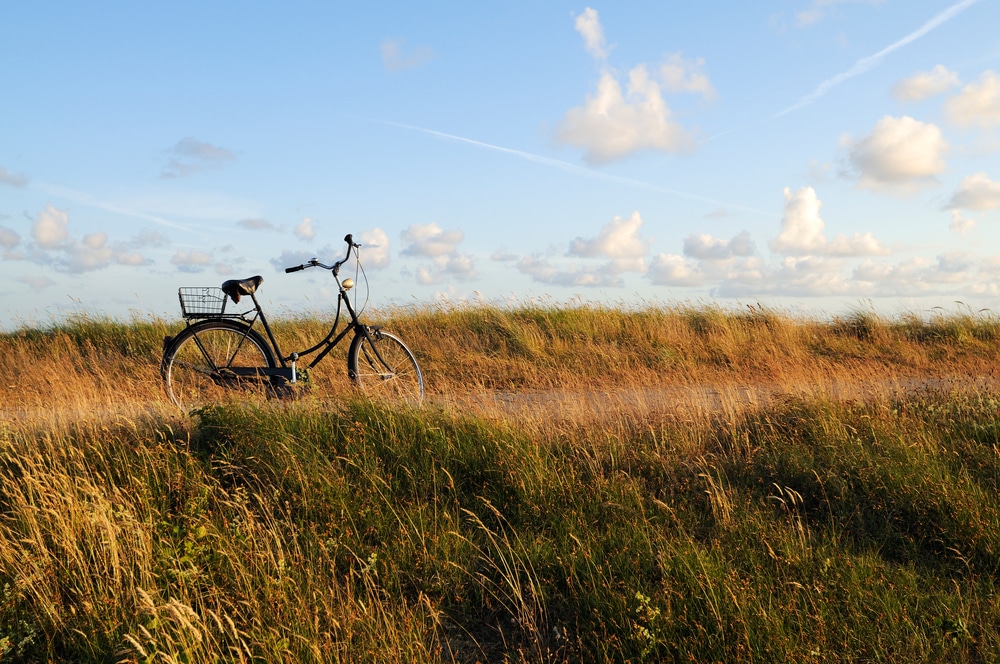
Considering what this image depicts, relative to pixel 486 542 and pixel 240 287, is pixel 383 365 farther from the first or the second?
pixel 486 542

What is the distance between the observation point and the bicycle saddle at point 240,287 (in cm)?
744

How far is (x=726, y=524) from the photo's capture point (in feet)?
14.4

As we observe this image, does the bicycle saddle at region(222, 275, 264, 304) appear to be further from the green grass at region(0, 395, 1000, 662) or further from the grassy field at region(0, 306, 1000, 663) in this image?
the green grass at region(0, 395, 1000, 662)

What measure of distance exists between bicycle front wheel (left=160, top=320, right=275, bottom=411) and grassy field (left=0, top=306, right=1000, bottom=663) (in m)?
0.90

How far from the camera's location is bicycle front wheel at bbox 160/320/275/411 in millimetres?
7492

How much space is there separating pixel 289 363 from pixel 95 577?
3.94 m

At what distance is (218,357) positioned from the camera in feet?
25.5

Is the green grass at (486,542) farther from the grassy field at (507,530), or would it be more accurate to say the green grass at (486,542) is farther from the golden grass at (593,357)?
the golden grass at (593,357)

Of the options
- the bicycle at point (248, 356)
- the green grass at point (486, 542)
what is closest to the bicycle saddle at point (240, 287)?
the bicycle at point (248, 356)

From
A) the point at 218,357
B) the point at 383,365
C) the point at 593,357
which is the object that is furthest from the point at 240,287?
the point at 593,357

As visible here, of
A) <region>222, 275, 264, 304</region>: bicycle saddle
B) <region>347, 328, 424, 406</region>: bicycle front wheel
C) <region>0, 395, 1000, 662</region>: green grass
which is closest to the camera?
<region>0, 395, 1000, 662</region>: green grass

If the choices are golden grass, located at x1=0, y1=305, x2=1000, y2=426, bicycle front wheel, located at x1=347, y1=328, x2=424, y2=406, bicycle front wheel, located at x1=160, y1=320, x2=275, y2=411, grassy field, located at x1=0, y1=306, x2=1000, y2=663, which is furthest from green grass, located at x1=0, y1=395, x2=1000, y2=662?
bicycle front wheel, located at x1=347, y1=328, x2=424, y2=406

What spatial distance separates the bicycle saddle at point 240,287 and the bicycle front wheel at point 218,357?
1.09 feet

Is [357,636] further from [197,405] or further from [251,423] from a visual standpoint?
[197,405]
